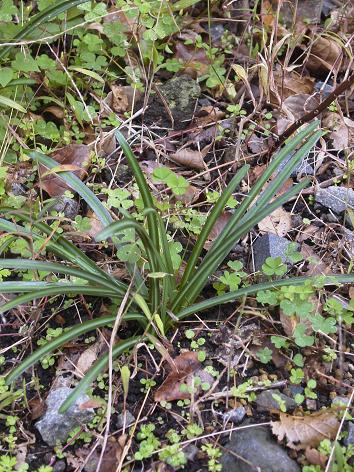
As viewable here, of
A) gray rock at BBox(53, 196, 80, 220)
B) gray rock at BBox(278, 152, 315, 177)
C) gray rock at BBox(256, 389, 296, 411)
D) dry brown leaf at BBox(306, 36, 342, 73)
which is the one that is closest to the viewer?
gray rock at BBox(256, 389, 296, 411)

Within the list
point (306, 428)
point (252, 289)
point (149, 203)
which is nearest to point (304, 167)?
point (252, 289)

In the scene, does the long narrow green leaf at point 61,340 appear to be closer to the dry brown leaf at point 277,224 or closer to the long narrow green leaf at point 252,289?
the long narrow green leaf at point 252,289

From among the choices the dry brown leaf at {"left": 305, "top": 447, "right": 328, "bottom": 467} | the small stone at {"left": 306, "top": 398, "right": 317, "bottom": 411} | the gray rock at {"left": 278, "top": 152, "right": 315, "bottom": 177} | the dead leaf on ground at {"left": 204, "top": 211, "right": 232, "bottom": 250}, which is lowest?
the dry brown leaf at {"left": 305, "top": 447, "right": 328, "bottom": 467}

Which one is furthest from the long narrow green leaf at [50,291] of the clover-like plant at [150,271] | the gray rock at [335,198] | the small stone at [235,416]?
the gray rock at [335,198]

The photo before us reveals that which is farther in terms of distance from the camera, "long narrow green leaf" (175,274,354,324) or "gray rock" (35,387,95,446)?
"long narrow green leaf" (175,274,354,324)

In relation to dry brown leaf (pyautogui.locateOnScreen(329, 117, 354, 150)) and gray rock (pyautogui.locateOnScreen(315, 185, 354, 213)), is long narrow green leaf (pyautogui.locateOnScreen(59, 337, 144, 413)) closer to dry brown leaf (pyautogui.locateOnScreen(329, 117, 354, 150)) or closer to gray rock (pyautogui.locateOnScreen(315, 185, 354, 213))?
gray rock (pyautogui.locateOnScreen(315, 185, 354, 213))

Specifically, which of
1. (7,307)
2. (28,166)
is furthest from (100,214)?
(28,166)

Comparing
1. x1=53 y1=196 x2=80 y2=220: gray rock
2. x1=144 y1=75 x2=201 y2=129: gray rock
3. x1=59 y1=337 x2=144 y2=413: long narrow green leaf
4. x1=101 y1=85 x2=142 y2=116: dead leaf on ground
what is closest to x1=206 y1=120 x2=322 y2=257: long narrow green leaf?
x1=59 y1=337 x2=144 y2=413: long narrow green leaf
